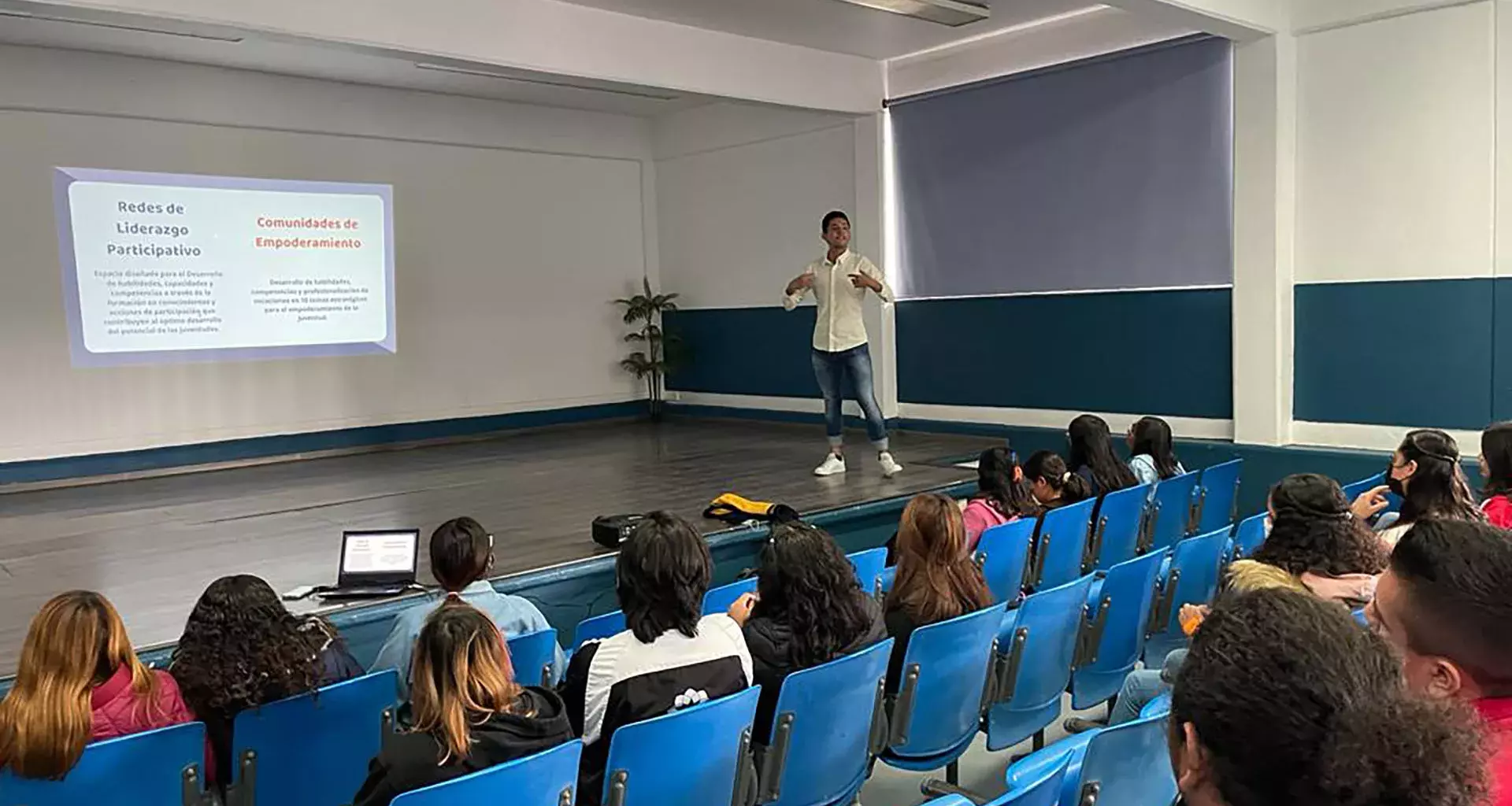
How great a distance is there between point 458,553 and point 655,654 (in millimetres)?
869

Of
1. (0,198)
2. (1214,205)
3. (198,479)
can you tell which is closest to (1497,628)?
(1214,205)

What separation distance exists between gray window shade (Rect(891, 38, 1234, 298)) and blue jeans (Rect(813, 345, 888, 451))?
74.7 inches

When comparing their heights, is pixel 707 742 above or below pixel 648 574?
below

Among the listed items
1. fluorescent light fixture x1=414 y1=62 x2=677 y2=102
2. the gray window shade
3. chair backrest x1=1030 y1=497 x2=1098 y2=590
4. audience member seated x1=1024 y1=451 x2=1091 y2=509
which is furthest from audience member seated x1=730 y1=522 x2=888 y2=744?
fluorescent light fixture x1=414 y1=62 x2=677 y2=102

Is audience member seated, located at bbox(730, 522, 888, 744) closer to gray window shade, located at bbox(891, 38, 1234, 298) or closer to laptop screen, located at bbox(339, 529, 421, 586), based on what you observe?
laptop screen, located at bbox(339, 529, 421, 586)

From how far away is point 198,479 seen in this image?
786cm

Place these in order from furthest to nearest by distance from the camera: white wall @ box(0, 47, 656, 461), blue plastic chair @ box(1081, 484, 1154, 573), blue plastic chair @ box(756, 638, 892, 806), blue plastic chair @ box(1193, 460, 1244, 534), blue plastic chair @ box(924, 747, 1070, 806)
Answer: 1. white wall @ box(0, 47, 656, 461)
2. blue plastic chair @ box(1193, 460, 1244, 534)
3. blue plastic chair @ box(1081, 484, 1154, 573)
4. blue plastic chair @ box(756, 638, 892, 806)
5. blue plastic chair @ box(924, 747, 1070, 806)

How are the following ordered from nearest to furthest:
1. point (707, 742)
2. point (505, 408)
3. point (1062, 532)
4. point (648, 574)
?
point (707, 742)
point (648, 574)
point (1062, 532)
point (505, 408)

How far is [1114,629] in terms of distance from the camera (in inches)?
130

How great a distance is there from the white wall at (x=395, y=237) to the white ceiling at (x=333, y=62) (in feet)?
0.58

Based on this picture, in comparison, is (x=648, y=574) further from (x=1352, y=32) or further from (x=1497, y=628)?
(x=1352, y=32)

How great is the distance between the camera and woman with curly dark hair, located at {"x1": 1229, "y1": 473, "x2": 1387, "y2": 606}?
103 inches

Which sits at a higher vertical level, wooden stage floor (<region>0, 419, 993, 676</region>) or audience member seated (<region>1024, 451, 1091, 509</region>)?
audience member seated (<region>1024, 451, 1091, 509</region>)

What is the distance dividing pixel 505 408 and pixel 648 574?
788 centimetres
